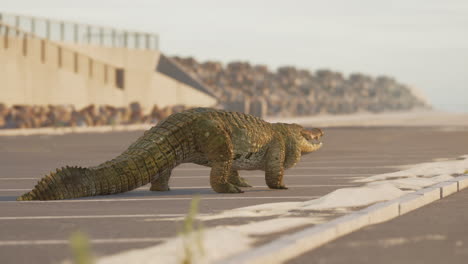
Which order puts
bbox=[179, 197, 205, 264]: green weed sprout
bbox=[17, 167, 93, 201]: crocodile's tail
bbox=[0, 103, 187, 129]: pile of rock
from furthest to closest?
bbox=[0, 103, 187, 129]: pile of rock
bbox=[17, 167, 93, 201]: crocodile's tail
bbox=[179, 197, 205, 264]: green weed sprout

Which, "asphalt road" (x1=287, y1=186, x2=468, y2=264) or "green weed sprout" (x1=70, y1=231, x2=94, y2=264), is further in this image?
"asphalt road" (x1=287, y1=186, x2=468, y2=264)

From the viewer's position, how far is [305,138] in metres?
17.3

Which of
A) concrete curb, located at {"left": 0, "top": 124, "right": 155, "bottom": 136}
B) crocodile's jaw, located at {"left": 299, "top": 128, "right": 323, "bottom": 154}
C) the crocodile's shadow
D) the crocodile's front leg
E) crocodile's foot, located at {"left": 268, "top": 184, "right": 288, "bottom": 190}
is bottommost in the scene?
concrete curb, located at {"left": 0, "top": 124, "right": 155, "bottom": 136}

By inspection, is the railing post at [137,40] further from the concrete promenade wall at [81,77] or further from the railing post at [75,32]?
the railing post at [75,32]

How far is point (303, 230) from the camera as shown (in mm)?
10539

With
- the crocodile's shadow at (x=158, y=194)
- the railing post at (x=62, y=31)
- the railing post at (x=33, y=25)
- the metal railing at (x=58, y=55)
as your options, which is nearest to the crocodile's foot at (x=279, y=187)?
the crocodile's shadow at (x=158, y=194)

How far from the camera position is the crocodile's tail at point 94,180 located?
14188 millimetres

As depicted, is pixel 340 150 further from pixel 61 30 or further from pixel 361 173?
pixel 61 30

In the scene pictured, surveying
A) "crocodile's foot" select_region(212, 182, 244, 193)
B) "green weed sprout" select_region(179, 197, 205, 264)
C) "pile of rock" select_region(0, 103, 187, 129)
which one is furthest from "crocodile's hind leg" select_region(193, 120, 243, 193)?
"pile of rock" select_region(0, 103, 187, 129)

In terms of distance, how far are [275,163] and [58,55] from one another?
47793 millimetres

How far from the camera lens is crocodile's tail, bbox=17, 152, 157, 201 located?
14188mm

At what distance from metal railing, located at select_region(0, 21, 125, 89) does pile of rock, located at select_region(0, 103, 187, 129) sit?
7.90 feet

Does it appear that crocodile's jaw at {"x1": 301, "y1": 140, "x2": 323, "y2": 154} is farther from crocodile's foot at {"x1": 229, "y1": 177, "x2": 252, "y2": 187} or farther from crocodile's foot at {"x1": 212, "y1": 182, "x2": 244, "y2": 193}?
crocodile's foot at {"x1": 212, "y1": 182, "x2": 244, "y2": 193}

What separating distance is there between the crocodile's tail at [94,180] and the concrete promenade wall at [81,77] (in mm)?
42713
